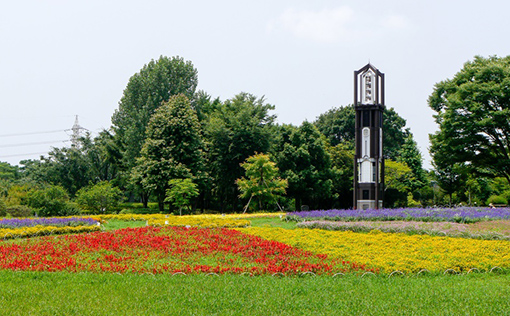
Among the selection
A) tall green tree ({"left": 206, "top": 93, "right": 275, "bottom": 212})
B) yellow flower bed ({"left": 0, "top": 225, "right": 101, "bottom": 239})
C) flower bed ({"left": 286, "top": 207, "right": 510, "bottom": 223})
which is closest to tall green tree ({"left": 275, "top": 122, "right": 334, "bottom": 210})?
tall green tree ({"left": 206, "top": 93, "right": 275, "bottom": 212})

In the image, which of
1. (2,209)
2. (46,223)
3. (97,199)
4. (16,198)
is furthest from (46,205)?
(46,223)

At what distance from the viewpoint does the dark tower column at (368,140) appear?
27250 mm

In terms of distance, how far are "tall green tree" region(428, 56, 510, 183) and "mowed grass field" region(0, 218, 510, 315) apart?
24262mm

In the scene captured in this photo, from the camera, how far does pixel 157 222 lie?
62.1ft

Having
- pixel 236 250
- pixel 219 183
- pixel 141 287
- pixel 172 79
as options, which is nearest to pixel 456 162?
pixel 219 183

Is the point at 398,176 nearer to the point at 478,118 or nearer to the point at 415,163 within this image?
the point at 415,163

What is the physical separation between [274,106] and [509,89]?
655 inches

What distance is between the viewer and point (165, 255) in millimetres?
11445

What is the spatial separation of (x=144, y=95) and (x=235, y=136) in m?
9.18

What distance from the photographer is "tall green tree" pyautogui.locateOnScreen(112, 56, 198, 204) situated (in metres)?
38.5

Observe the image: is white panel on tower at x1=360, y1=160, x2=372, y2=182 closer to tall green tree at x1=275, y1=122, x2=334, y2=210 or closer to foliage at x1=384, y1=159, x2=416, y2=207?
tall green tree at x1=275, y1=122, x2=334, y2=210

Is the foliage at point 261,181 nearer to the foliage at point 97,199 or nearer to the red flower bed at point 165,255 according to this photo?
the foliage at point 97,199

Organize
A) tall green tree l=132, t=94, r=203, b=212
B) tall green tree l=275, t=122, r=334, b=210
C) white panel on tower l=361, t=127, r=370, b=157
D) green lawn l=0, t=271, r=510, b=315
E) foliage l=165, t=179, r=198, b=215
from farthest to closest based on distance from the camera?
tall green tree l=275, t=122, r=334, b=210, tall green tree l=132, t=94, r=203, b=212, foliage l=165, t=179, r=198, b=215, white panel on tower l=361, t=127, r=370, b=157, green lawn l=0, t=271, r=510, b=315

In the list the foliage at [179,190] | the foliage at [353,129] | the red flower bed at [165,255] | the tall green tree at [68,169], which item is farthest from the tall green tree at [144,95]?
the red flower bed at [165,255]
